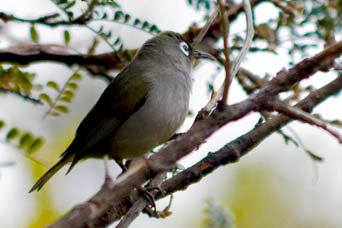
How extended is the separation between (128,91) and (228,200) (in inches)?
105

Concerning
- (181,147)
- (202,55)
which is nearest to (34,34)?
(202,55)

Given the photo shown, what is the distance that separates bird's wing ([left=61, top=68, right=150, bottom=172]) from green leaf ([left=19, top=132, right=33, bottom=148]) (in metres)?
0.99

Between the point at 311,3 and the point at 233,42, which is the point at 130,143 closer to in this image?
the point at 233,42

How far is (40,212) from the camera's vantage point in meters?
5.79

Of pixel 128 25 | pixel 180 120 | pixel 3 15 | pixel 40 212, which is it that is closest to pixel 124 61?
pixel 128 25

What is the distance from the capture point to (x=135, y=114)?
4887mm

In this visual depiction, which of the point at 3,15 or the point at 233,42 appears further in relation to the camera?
the point at 233,42

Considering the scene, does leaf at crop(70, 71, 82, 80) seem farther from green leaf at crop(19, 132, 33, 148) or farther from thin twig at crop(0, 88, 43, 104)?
green leaf at crop(19, 132, 33, 148)

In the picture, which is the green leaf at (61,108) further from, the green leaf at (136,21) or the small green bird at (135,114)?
the green leaf at (136,21)

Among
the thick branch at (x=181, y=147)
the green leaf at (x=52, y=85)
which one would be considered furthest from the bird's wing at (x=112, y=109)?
the thick branch at (x=181, y=147)

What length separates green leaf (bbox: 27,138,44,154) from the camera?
373 cm

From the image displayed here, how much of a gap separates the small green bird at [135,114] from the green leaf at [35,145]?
2.60 ft

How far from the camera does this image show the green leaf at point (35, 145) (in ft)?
12.2

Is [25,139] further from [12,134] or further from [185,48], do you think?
[185,48]
